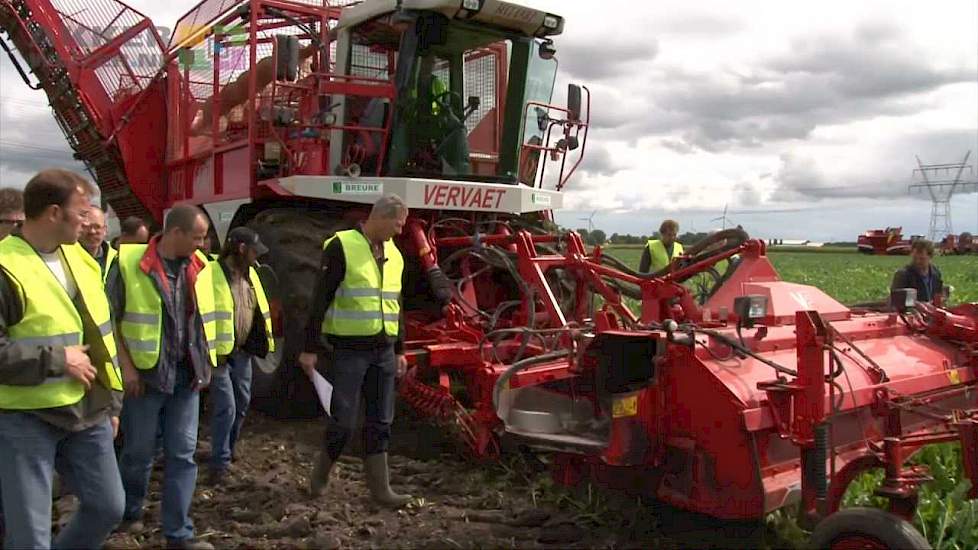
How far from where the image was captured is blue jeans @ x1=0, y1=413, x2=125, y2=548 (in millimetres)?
2584

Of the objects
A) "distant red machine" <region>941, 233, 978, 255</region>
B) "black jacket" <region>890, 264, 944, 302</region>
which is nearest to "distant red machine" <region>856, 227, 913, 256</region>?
"distant red machine" <region>941, 233, 978, 255</region>

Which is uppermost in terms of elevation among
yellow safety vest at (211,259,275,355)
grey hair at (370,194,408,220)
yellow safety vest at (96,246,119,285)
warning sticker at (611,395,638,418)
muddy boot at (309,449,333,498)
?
grey hair at (370,194,408,220)

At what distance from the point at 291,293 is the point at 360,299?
4.81 feet

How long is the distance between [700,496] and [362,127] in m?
3.37

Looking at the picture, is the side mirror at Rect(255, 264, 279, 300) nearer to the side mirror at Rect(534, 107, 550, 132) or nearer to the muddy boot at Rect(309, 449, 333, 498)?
the muddy boot at Rect(309, 449, 333, 498)

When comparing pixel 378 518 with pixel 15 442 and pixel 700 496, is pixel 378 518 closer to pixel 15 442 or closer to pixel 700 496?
pixel 700 496

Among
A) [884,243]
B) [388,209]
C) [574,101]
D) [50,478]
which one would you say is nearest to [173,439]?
[50,478]

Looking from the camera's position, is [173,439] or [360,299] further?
[360,299]

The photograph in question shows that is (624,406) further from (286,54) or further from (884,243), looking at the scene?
(884,243)

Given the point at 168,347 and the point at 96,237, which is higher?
the point at 96,237

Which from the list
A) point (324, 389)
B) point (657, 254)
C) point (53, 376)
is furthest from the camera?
point (657, 254)

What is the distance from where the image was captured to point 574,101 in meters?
6.59

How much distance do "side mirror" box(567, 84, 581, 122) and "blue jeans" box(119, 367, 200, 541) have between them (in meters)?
3.98

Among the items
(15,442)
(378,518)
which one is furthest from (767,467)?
(15,442)
